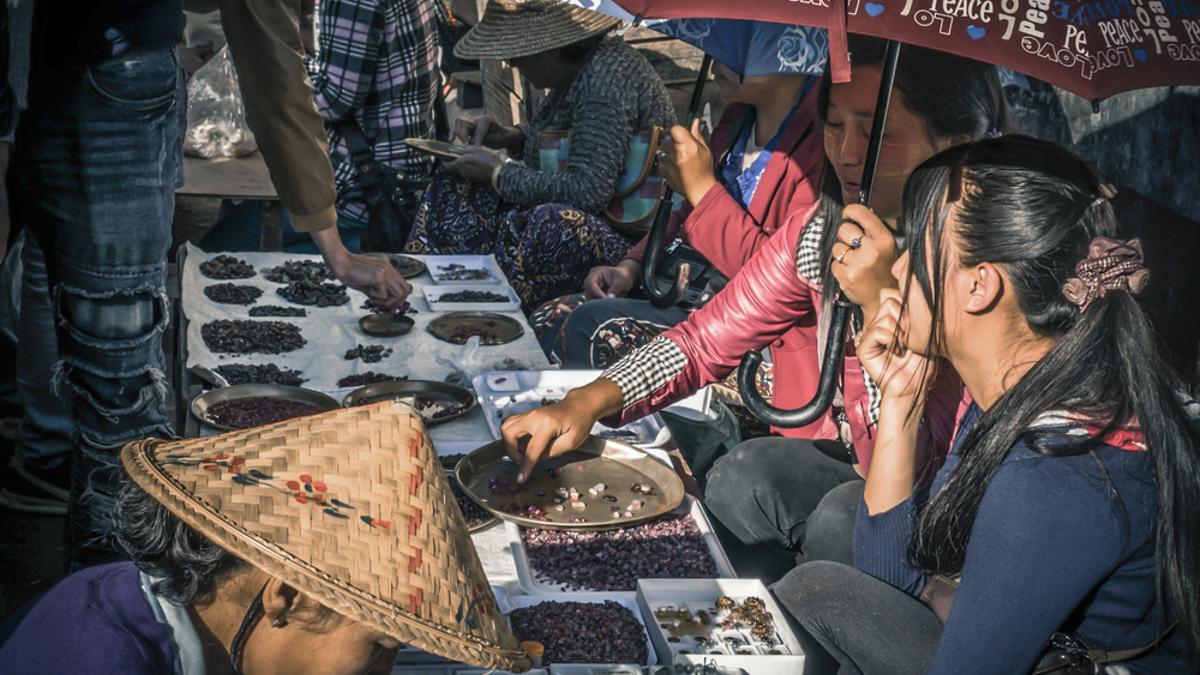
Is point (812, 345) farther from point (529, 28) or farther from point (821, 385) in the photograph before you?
point (529, 28)

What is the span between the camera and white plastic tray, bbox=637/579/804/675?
7.52 ft

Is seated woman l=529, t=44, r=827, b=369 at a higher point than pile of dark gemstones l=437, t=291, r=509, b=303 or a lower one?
higher

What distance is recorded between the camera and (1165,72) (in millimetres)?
2088

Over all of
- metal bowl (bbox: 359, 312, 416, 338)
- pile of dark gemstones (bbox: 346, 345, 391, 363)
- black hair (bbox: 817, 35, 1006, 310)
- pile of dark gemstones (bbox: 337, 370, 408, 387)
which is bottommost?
metal bowl (bbox: 359, 312, 416, 338)

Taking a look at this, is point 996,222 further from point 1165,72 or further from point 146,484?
point 146,484

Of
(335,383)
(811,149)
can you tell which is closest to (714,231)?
(811,149)

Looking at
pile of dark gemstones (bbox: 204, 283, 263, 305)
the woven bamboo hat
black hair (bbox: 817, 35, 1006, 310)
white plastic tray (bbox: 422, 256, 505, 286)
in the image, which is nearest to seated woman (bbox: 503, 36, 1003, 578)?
black hair (bbox: 817, 35, 1006, 310)

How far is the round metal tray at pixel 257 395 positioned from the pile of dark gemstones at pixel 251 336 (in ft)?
1.53

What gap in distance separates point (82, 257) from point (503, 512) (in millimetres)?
1125

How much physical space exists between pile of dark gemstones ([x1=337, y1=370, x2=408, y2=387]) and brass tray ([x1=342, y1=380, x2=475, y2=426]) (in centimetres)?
13

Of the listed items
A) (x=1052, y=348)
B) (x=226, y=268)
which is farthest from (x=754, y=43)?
(x=226, y=268)

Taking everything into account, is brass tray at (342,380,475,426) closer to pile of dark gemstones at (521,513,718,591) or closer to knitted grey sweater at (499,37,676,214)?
pile of dark gemstones at (521,513,718,591)

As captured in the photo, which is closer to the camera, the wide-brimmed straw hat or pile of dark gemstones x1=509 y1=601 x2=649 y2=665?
pile of dark gemstones x1=509 y1=601 x2=649 y2=665

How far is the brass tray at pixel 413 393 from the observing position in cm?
349
